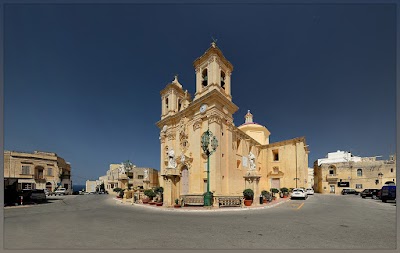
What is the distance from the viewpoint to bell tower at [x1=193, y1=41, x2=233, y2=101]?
78.4 feet

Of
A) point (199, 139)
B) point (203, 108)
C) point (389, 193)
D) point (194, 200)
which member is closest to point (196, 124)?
point (199, 139)

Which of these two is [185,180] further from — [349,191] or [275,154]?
[349,191]

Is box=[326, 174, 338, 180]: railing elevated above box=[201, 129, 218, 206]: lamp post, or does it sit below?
below

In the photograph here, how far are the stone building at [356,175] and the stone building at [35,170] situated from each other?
5804cm

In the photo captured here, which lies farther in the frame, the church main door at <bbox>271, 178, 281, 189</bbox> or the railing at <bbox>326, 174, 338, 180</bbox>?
the railing at <bbox>326, 174, 338, 180</bbox>

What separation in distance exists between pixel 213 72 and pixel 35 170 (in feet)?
140

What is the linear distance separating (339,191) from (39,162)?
203ft

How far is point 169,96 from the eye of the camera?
33.4m

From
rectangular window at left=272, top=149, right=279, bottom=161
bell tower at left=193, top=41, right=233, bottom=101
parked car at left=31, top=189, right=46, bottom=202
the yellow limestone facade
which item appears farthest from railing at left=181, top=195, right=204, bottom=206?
rectangular window at left=272, top=149, right=279, bottom=161

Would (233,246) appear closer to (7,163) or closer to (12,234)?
(12,234)

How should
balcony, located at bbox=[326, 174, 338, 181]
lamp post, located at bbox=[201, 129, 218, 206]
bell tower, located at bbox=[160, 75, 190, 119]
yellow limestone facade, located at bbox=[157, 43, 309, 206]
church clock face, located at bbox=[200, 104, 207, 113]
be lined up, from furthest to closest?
balcony, located at bbox=[326, 174, 338, 181], bell tower, located at bbox=[160, 75, 190, 119], church clock face, located at bbox=[200, 104, 207, 113], yellow limestone facade, located at bbox=[157, 43, 309, 206], lamp post, located at bbox=[201, 129, 218, 206]

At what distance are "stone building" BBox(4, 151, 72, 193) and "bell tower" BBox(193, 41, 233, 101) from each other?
37092mm

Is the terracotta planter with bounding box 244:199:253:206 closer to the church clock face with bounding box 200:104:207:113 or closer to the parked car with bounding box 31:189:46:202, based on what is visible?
the church clock face with bounding box 200:104:207:113

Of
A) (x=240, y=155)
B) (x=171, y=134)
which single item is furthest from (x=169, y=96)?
(x=240, y=155)
